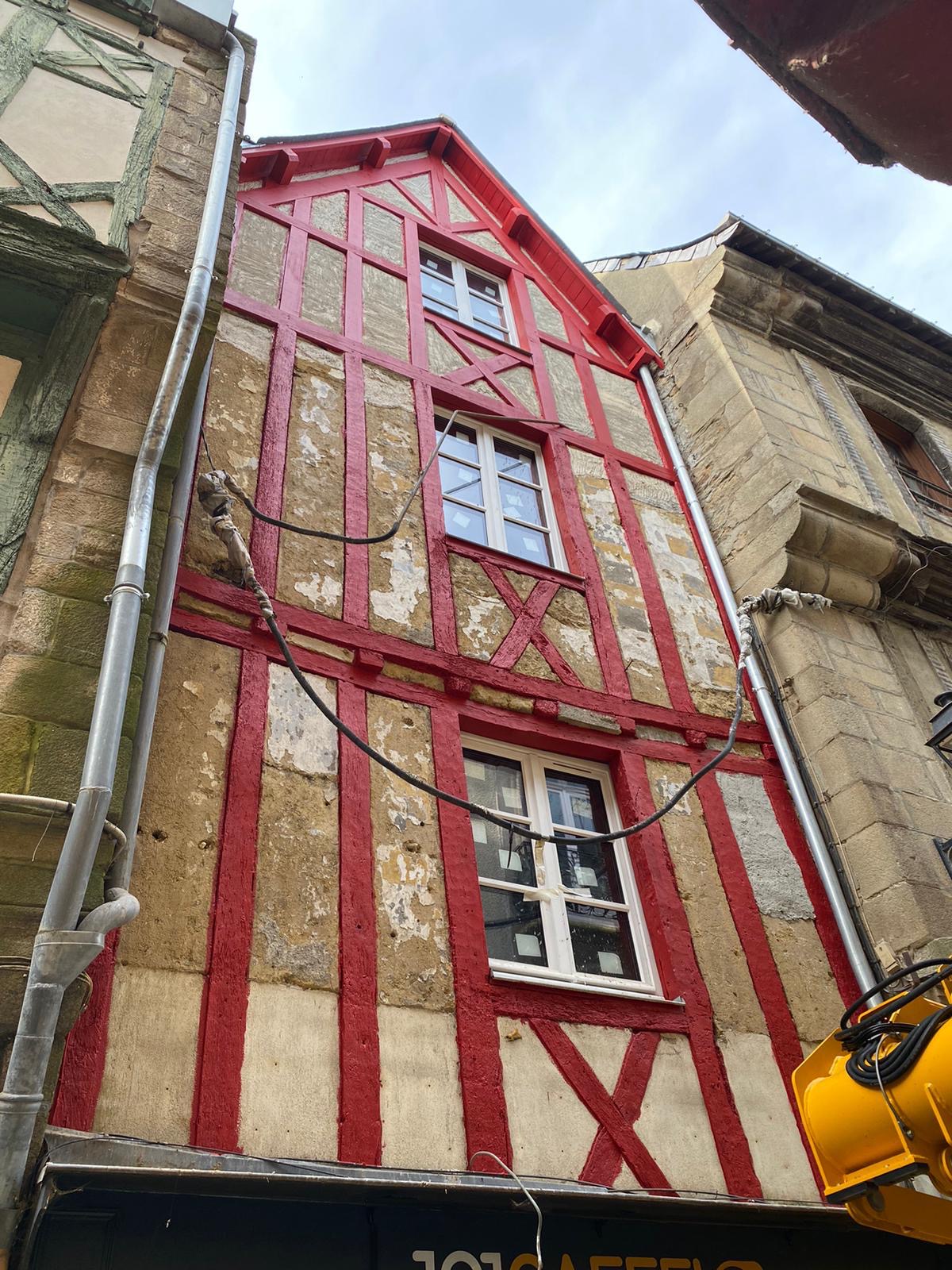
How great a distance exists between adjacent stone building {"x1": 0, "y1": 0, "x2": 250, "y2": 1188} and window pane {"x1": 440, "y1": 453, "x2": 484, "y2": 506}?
2.31 metres

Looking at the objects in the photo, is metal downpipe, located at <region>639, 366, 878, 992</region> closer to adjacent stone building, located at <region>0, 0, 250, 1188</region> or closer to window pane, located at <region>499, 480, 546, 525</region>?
window pane, located at <region>499, 480, 546, 525</region>

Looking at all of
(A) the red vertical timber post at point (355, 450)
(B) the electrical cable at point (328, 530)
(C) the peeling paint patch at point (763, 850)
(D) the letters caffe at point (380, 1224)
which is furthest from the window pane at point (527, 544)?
(D) the letters caffe at point (380, 1224)

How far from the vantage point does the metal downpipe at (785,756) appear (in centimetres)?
469

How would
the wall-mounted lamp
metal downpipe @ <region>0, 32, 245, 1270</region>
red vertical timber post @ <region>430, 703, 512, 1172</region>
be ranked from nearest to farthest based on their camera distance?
metal downpipe @ <region>0, 32, 245, 1270</region> → red vertical timber post @ <region>430, 703, 512, 1172</region> → the wall-mounted lamp

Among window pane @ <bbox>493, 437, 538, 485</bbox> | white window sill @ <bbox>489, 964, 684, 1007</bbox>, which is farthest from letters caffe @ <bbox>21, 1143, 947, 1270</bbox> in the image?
window pane @ <bbox>493, 437, 538, 485</bbox>

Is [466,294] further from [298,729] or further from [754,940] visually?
[754,940]

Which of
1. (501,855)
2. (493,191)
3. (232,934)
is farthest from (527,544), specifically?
(493,191)

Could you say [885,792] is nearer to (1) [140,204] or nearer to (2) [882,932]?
(2) [882,932]

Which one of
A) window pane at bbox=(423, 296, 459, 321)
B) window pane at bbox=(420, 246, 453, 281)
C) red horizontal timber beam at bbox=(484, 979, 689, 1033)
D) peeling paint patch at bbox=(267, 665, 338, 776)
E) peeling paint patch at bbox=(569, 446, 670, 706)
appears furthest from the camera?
window pane at bbox=(420, 246, 453, 281)

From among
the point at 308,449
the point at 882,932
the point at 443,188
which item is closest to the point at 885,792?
the point at 882,932

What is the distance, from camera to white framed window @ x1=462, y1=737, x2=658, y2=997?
13.6ft

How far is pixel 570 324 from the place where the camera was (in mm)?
8211

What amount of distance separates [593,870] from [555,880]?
27 centimetres

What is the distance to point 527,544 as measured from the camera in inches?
237
